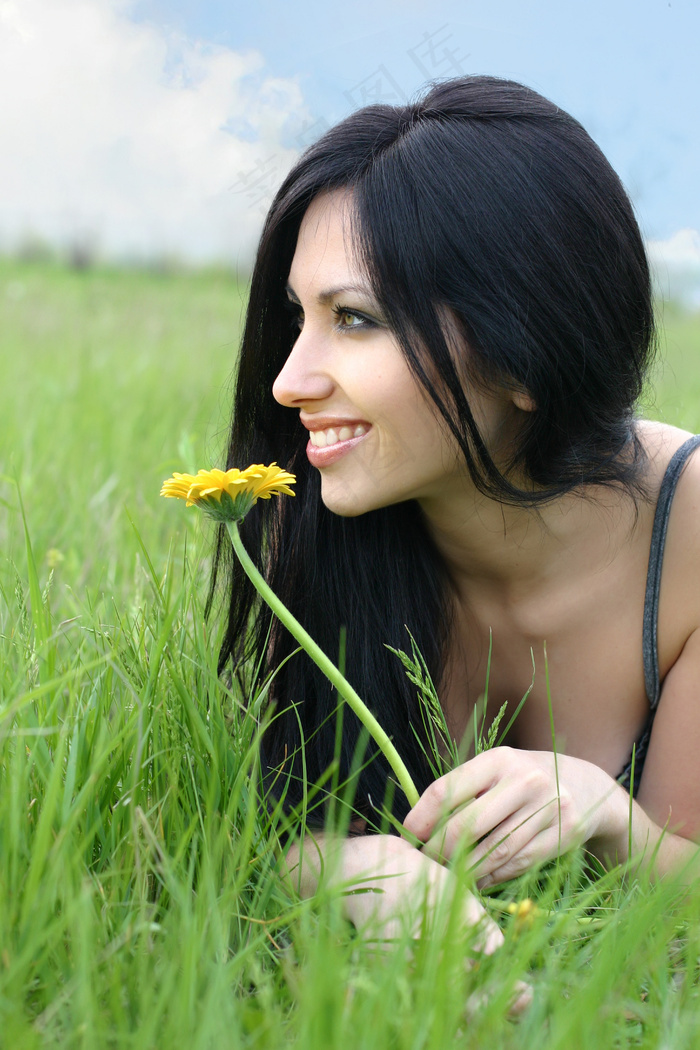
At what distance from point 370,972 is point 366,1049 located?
0.69 ft

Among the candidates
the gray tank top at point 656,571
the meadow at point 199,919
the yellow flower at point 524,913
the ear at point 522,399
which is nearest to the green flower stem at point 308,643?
the meadow at point 199,919

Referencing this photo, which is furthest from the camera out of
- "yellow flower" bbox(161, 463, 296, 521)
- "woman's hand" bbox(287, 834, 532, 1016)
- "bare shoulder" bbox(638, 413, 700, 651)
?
"bare shoulder" bbox(638, 413, 700, 651)

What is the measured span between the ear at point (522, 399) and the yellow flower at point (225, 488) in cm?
53

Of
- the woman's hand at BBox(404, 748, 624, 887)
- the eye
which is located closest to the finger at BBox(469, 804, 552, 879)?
the woman's hand at BBox(404, 748, 624, 887)

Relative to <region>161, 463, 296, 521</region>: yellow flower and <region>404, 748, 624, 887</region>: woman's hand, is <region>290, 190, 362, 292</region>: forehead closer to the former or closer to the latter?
<region>161, 463, 296, 521</region>: yellow flower

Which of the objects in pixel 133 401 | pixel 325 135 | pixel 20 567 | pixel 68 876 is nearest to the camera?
pixel 68 876

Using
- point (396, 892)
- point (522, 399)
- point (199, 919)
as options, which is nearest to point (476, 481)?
point (522, 399)

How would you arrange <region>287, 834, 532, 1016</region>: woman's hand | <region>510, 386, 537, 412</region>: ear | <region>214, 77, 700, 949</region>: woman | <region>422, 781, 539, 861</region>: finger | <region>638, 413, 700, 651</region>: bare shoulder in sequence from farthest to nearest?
<region>638, 413, 700, 651</region>: bare shoulder < <region>510, 386, 537, 412</region>: ear < <region>214, 77, 700, 949</region>: woman < <region>422, 781, 539, 861</region>: finger < <region>287, 834, 532, 1016</region>: woman's hand

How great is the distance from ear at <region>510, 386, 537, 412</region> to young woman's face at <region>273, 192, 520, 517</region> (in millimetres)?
29

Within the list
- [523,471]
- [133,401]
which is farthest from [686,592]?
[133,401]

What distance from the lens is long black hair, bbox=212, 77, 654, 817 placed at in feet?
4.95

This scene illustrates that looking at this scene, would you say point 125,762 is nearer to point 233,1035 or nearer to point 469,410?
point 233,1035

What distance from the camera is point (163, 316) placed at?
736 centimetres

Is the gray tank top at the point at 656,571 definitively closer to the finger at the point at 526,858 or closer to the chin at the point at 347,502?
the finger at the point at 526,858
